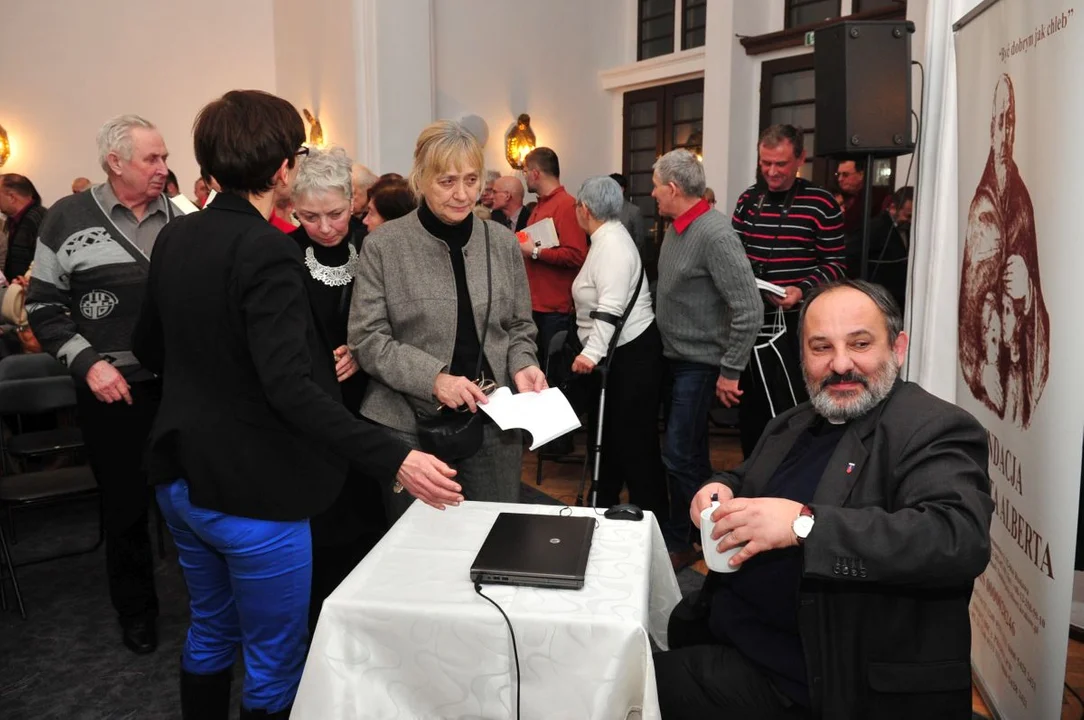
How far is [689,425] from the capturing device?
3.29 meters

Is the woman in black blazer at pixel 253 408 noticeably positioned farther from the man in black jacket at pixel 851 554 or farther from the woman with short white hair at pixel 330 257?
the woman with short white hair at pixel 330 257

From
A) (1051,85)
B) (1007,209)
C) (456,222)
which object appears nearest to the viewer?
(1051,85)

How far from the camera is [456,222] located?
220cm

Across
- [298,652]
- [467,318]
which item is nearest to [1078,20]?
[467,318]

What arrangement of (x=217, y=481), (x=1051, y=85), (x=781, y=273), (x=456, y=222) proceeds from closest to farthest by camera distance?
(x=217, y=481), (x=1051, y=85), (x=456, y=222), (x=781, y=273)

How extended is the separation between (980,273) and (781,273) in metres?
1.39

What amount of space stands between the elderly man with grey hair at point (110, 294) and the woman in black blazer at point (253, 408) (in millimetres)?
852

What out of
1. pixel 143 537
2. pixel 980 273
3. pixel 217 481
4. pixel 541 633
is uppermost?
pixel 980 273

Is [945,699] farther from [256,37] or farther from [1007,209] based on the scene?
[256,37]

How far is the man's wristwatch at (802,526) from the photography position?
4.54 ft

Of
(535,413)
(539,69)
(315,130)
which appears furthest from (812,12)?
(535,413)

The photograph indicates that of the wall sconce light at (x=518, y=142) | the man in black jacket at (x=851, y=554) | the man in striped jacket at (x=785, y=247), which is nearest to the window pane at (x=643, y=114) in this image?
the wall sconce light at (x=518, y=142)

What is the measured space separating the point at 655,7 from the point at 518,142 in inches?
81.2

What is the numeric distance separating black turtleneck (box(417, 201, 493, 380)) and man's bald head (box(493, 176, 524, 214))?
3516 mm
